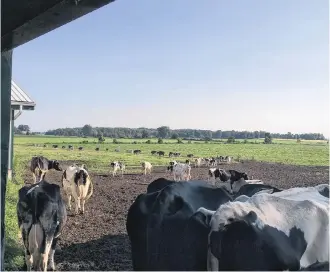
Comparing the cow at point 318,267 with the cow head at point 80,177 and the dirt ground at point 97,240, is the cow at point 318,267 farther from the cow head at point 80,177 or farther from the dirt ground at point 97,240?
the cow head at point 80,177

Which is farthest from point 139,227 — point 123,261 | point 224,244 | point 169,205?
point 123,261

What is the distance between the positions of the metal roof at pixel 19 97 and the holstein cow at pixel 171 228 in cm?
1137

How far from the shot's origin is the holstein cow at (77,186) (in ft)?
41.6

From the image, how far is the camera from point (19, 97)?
628 inches

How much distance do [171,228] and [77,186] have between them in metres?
9.15

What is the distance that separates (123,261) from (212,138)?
10793 cm

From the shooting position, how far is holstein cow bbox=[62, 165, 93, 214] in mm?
12672

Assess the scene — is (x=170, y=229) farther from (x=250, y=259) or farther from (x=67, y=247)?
(x=67, y=247)

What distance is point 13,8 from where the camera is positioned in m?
2.35

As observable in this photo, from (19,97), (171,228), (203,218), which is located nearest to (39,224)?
(171,228)

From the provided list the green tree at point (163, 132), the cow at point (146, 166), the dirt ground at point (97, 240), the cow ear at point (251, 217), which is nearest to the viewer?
the cow ear at point (251, 217)

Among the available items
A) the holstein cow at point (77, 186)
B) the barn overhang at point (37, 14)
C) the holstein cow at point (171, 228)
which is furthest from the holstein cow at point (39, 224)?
the holstein cow at point (77, 186)

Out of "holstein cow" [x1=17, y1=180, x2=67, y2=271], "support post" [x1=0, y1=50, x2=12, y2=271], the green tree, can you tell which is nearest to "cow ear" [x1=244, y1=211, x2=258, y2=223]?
"support post" [x1=0, y1=50, x2=12, y2=271]

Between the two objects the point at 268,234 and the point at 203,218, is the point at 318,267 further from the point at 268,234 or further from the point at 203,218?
the point at 203,218
